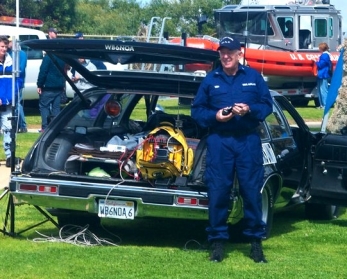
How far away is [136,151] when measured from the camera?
865 centimetres

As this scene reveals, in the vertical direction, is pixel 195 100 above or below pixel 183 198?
above

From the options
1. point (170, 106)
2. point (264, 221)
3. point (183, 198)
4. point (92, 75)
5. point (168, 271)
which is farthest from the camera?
point (170, 106)

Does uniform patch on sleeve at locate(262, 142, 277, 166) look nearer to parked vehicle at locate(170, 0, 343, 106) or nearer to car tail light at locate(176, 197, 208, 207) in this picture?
car tail light at locate(176, 197, 208, 207)

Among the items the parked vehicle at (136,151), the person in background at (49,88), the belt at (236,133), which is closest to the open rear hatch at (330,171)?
the parked vehicle at (136,151)

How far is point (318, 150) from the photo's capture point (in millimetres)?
9508

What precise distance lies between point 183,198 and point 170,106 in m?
2.53

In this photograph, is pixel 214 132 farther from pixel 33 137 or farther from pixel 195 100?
pixel 33 137

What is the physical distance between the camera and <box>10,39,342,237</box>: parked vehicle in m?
8.20

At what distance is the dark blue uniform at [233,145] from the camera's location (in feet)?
26.0

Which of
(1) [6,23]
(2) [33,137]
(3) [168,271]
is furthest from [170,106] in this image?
(1) [6,23]

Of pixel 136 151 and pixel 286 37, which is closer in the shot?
pixel 136 151

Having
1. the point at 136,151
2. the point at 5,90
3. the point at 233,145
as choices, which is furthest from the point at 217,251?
the point at 5,90

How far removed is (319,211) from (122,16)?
1796 inches

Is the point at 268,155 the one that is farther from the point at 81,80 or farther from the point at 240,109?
the point at 81,80
